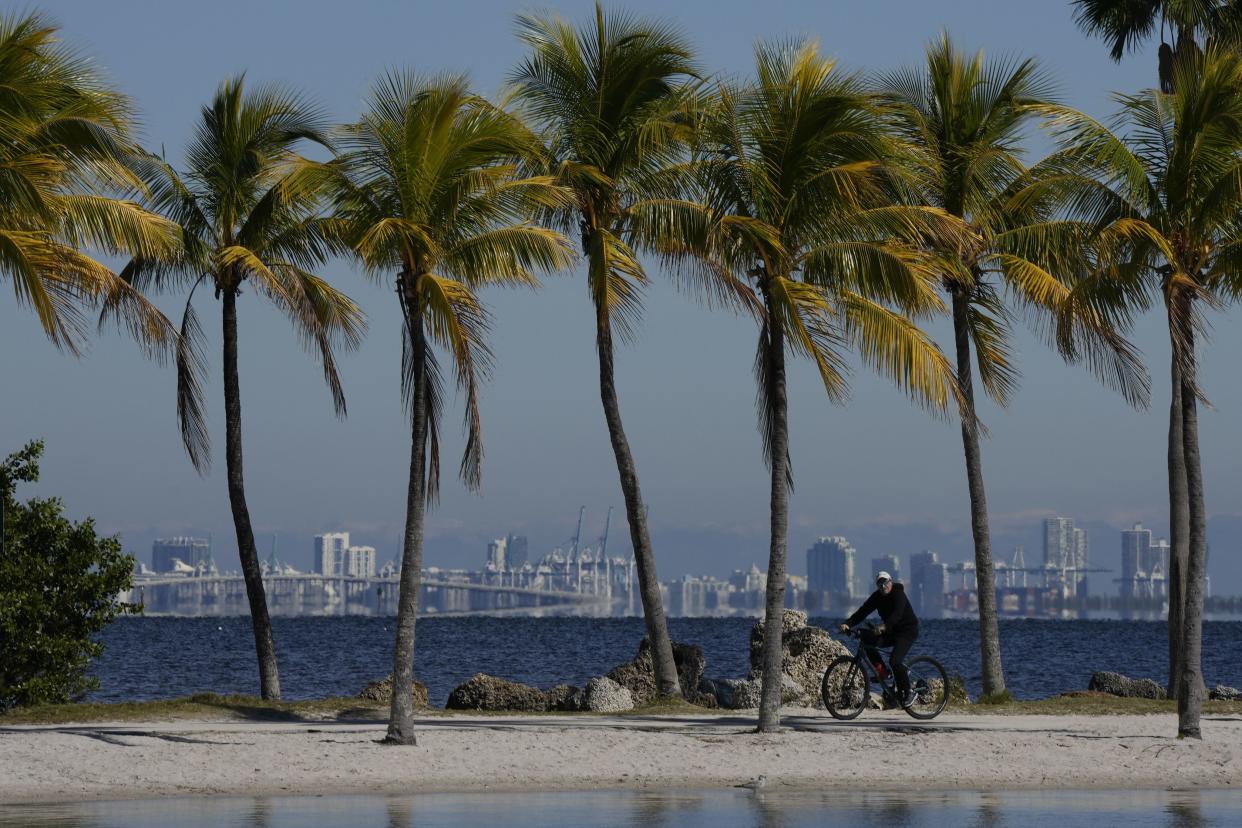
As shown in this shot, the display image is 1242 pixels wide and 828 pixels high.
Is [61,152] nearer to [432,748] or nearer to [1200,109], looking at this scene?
[432,748]

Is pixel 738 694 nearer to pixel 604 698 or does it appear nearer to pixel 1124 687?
pixel 604 698

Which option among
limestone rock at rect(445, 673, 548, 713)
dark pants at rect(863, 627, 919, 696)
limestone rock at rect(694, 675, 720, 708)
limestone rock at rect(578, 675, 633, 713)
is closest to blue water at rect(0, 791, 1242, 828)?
dark pants at rect(863, 627, 919, 696)

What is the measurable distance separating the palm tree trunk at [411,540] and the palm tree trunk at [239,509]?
6.89 meters

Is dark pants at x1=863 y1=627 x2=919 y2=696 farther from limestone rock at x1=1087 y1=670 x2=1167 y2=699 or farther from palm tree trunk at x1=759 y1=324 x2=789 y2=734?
limestone rock at x1=1087 y1=670 x2=1167 y2=699

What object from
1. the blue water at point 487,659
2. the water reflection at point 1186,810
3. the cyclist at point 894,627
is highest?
the cyclist at point 894,627

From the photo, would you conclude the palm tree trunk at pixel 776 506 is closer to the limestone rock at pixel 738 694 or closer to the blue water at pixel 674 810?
the blue water at pixel 674 810

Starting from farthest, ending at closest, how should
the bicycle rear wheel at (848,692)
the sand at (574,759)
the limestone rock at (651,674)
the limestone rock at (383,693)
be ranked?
the limestone rock at (651,674) < the limestone rock at (383,693) < the bicycle rear wheel at (848,692) < the sand at (574,759)

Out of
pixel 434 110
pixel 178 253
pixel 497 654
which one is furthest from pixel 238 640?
pixel 434 110

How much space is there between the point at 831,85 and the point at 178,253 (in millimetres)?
10851

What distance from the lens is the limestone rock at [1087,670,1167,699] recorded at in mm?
28312

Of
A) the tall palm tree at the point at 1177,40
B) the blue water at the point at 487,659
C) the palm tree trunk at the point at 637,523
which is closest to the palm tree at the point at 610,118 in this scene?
the palm tree trunk at the point at 637,523

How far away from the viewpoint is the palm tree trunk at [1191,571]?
758 inches

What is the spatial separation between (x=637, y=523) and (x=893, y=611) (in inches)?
211

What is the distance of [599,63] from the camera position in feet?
79.5
